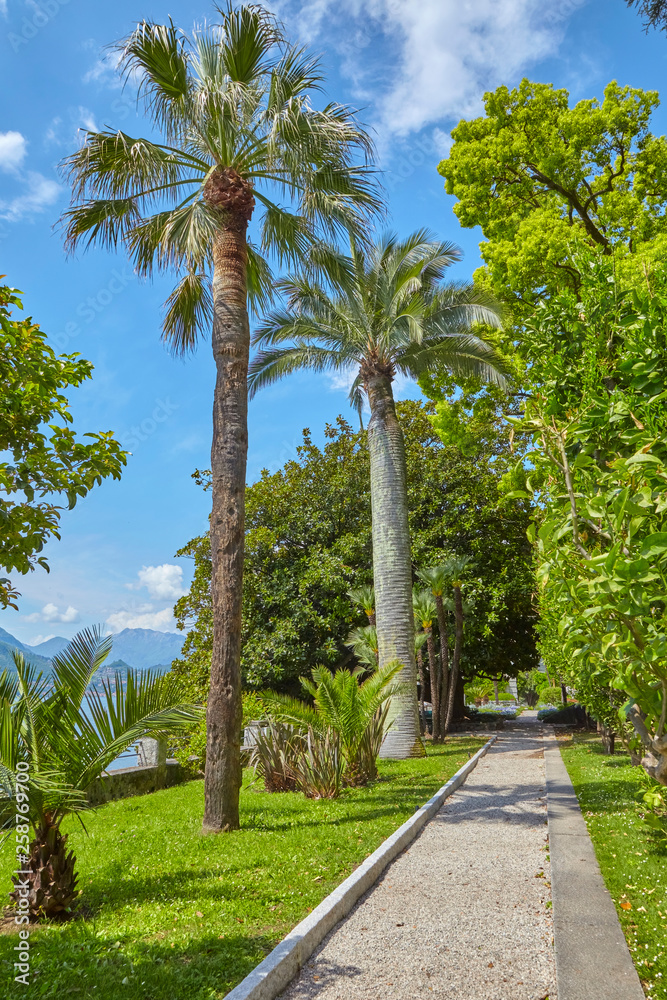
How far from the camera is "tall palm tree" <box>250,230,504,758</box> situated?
1374 centimetres

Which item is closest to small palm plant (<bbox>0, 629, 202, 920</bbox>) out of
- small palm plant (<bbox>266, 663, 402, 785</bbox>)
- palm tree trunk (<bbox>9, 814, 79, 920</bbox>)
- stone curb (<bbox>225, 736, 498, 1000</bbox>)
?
palm tree trunk (<bbox>9, 814, 79, 920</bbox>)

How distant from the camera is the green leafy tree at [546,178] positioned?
13734 millimetres

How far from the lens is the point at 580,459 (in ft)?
9.79

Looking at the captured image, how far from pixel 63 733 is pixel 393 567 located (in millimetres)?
9750

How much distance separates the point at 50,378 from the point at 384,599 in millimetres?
10480

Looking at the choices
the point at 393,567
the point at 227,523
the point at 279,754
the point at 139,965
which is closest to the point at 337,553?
the point at 393,567

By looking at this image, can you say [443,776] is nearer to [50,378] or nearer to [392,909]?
[392,909]

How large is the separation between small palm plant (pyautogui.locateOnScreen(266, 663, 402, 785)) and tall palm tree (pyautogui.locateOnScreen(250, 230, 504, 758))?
313cm

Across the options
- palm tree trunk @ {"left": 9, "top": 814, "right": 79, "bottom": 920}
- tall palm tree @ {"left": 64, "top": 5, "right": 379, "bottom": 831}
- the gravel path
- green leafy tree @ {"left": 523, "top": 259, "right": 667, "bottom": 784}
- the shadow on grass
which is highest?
tall palm tree @ {"left": 64, "top": 5, "right": 379, "bottom": 831}

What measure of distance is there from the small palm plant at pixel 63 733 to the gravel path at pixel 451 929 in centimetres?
193

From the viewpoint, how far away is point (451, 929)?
4309 millimetres

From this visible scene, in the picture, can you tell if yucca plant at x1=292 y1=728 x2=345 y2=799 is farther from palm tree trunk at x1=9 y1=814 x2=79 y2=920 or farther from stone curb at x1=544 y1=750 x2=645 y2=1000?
palm tree trunk at x1=9 y1=814 x2=79 y2=920

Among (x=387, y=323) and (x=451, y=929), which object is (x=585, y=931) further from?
(x=387, y=323)
